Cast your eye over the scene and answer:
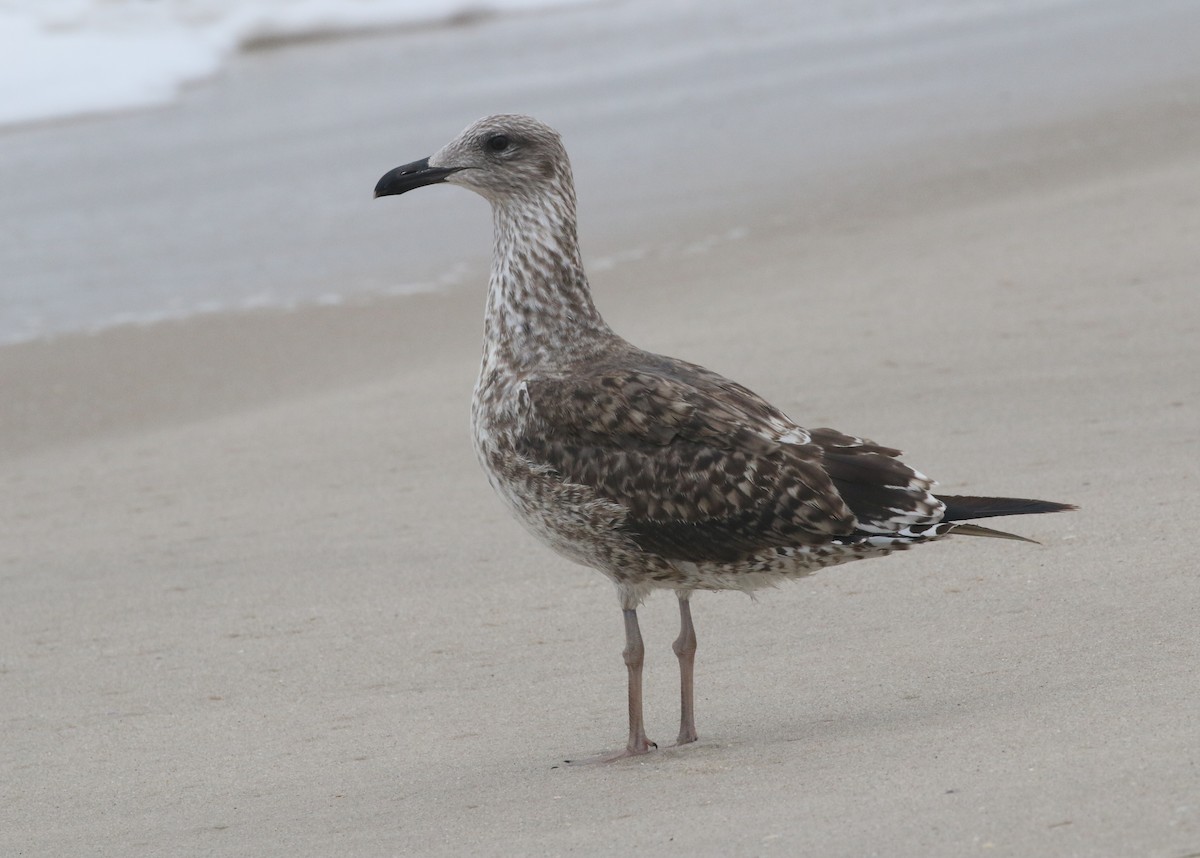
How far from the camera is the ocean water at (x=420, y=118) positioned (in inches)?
448

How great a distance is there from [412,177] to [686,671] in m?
1.78

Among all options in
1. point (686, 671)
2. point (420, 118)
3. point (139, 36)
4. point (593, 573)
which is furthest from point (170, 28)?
point (686, 671)

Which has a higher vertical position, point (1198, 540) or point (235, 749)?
point (1198, 540)

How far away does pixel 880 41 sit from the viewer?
1759 cm

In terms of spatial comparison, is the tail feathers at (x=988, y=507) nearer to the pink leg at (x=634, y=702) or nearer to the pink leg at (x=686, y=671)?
the pink leg at (x=686, y=671)

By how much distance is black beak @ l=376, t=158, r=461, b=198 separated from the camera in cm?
527

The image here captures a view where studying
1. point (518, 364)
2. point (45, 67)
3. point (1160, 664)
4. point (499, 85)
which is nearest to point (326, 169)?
point (499, 85)

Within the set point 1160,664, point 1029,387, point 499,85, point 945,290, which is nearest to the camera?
point 1160,664

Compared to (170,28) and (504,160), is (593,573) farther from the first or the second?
(170,28)

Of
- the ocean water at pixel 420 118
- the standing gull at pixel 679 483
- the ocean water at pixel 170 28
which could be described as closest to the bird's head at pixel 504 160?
the standing gull at pixel 679 483

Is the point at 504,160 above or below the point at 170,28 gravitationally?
below

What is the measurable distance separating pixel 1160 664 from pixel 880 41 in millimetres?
14101

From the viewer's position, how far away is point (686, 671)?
465 centimetres

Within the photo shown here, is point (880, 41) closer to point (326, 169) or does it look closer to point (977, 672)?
point (326, 169)
